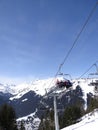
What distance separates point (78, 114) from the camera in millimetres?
86188

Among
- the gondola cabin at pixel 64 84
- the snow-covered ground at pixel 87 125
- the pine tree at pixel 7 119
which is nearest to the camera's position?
the snow-covered ground at pixel 87 125

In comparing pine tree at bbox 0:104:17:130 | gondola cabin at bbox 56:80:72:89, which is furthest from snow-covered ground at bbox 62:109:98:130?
pine tree at bbox 0:104:17:130

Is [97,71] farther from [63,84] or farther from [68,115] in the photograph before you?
[68,115]

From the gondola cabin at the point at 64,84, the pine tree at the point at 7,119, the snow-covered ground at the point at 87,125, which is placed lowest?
the snow-covered ground at the point at 87,125

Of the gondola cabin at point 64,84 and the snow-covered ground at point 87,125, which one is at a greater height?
the gondola cabin at point 64,84

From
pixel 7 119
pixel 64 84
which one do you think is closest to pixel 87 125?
pixel 64 84

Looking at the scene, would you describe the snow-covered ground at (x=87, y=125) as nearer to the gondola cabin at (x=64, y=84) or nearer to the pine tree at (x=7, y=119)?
the gondola cabin at (x=64, y=84)

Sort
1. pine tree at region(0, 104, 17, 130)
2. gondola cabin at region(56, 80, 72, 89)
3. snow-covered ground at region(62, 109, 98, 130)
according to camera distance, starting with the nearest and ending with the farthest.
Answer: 1. snow-covered ground at region(62, 109, 98, 130)
2. gondola cabin at region(56, 80, 72, 89)
3. pine tree at region(0, 104, 17, 130)

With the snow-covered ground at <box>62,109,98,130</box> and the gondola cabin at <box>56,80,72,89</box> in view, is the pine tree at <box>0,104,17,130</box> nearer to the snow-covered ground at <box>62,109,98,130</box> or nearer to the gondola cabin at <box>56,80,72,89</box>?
the snow-covered ground at <box>62,109,98,130</box>

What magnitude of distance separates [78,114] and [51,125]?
10595mm

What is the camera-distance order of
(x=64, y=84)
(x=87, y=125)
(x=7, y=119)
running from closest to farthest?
(x=87, y=125) < (x=64, y=84) < (x=7, y=119)

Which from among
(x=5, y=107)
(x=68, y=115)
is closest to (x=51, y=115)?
(x=68, y=115)

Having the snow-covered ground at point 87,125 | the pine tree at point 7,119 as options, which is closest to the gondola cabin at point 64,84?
the snow-covered ground at point 87,125

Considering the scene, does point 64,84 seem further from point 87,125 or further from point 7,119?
point 7,119
